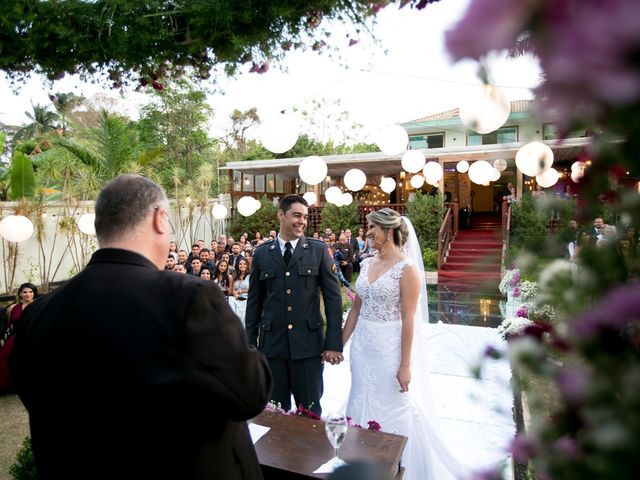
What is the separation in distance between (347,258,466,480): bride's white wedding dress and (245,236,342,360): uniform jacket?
0.27 m

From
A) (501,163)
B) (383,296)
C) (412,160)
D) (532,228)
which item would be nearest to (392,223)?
(383,296)

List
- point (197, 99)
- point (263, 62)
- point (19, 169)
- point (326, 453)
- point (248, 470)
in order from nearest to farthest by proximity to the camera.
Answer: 1. point (248, 470)
2. point (326, 453)
3. point (263, 62)
4. point (19, 169)
5. point (197, 99)

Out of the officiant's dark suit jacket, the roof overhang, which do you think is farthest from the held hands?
the roof overhang

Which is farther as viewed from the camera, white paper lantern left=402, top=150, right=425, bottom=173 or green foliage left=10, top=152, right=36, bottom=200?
white paper lantern left=402, top=150, right=425, bottom=173

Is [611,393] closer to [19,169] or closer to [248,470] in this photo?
[248,470]

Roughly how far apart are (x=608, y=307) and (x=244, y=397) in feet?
3.74

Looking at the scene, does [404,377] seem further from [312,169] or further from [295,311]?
[312,169]

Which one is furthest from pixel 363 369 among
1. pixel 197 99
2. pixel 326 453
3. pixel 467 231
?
pixel 197 99

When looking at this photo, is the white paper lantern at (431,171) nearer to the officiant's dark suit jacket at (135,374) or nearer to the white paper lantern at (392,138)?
the white paper lantern at (392,138)

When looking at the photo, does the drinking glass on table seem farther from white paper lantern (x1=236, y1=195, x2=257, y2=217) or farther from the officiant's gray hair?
white paper lantern (x1=236, y1=195, x2=257, y2=217)

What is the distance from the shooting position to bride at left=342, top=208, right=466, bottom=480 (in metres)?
3.64

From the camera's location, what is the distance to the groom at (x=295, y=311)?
400cm

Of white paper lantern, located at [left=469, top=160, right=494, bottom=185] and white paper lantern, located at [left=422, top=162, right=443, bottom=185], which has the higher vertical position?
white paper lantern, located at [left=422, top=162, right=443, bottom=185]

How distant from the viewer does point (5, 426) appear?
505 centimetres
